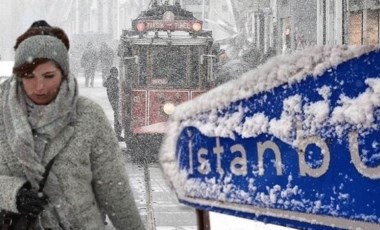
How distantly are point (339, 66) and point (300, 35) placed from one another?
Result: 98.6 feet

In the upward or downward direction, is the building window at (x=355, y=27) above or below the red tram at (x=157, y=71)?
above

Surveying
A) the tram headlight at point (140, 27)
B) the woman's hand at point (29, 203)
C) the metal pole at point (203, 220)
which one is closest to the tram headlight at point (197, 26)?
the tram headlight at point (140, 27)

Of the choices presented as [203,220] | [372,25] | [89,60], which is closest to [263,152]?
[203,220]

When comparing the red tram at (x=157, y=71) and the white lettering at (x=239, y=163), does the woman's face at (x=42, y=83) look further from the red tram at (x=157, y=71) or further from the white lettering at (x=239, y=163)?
the red tram at (x=157, y=71)

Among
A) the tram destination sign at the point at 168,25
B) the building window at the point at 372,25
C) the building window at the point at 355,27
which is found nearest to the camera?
the tram destination sign at the point at 168,25

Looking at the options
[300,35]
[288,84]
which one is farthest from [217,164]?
[300,35]

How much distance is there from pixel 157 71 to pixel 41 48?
11.9 m

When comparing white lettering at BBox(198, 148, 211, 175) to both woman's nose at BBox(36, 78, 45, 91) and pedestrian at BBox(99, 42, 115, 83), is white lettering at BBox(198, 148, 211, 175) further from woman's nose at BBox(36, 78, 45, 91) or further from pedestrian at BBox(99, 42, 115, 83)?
pedestrian at BBox(99, 42, 115, 83)

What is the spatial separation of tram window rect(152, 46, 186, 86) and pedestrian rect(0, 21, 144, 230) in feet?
38.4

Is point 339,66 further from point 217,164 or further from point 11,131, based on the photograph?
point 11,131

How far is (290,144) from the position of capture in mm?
1704

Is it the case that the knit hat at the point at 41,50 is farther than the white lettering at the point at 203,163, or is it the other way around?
the knit hat at the point at 41,50

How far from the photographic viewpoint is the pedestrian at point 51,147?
255 cm

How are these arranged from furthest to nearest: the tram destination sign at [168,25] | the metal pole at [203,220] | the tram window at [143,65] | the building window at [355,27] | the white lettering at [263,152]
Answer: the building window at [355,27], the tram destination sign at [168,25], the tram window at [143,65], the metal pole at [203,220], the white lettering at [263,152]
